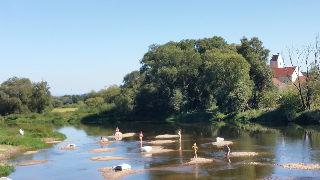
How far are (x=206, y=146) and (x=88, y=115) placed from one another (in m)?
68.9

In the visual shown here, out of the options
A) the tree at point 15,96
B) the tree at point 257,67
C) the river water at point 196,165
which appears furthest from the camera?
the tree at point 15,96

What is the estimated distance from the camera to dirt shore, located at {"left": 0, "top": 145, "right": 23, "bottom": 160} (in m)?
42.2

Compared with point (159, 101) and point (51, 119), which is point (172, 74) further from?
point (51, 119)

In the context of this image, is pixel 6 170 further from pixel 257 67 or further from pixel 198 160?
pixel 257 67

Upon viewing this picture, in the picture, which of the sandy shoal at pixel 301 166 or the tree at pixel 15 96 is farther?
the tree at pixel 15 96

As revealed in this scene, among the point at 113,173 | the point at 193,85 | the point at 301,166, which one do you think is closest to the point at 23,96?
the point at 193,85

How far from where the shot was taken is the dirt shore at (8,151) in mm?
42222

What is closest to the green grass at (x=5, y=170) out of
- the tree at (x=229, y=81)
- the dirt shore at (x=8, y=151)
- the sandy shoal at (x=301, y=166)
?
the dirt shore at (x=8, y=151)

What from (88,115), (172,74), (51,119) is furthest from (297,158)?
(51,119)

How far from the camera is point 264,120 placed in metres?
76.5

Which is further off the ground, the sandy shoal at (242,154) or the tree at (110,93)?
the tree at (110,93)

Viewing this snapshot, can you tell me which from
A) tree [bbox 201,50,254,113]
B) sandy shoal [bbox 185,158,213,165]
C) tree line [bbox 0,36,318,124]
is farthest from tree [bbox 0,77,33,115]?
sandy shoal [bbox 185,158,213,165]

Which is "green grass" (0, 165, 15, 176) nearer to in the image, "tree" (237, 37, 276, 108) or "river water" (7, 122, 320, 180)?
"river water" (7, 122, 320, 180)

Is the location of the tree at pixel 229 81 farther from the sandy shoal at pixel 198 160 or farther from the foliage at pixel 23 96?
the foliage at pixel 23 96
